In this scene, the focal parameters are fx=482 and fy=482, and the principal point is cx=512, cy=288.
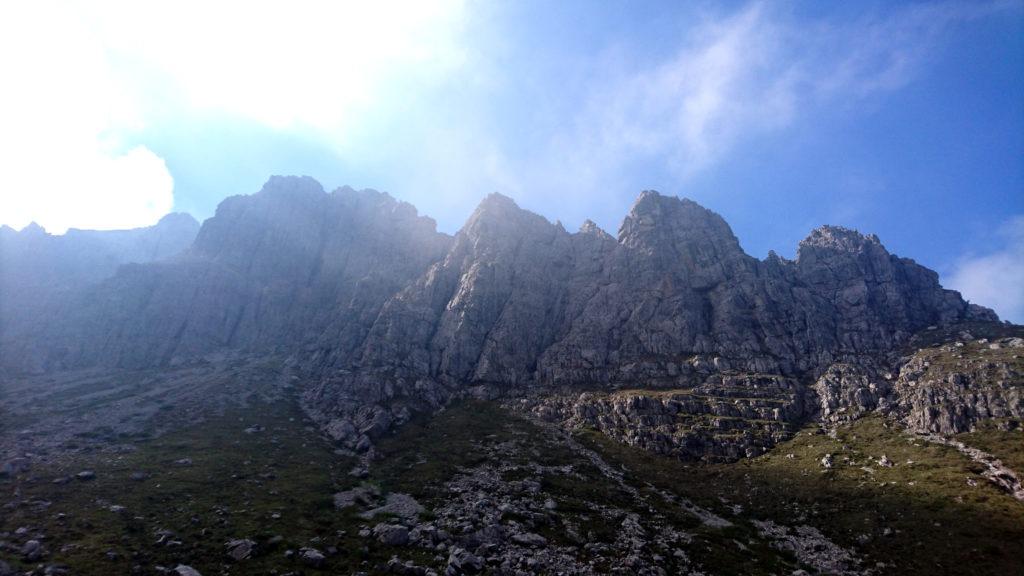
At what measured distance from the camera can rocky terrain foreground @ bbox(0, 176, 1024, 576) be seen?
226ft

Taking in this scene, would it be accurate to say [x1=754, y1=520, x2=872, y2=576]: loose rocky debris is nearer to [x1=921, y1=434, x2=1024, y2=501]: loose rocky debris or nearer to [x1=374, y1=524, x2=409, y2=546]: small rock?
[x1=921, y1=434, x2=1024, y2=501]: loose rocky debris

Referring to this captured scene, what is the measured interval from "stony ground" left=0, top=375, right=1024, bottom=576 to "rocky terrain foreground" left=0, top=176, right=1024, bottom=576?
1.75ft

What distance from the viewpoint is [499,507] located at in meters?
81.6

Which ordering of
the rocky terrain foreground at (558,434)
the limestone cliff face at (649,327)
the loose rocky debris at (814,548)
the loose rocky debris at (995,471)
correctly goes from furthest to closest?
the limestone cliff face at (649,327), the loose rocky debris at (995,471), the loose rocky debris at (814,548), the rocky terrain foreground at (558,434)

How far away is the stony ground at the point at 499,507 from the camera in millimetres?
61906

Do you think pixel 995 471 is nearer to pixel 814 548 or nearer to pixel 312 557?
pixel 814 548

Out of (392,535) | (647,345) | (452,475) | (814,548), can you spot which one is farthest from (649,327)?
(392,535)

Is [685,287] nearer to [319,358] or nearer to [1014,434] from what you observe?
[1014,434]

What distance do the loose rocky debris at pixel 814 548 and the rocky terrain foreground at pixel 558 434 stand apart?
0.42 metres

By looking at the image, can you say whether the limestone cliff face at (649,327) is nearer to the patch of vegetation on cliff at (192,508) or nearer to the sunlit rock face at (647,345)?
the sunlit rock face at (647,345)

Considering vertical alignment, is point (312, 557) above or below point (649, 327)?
below

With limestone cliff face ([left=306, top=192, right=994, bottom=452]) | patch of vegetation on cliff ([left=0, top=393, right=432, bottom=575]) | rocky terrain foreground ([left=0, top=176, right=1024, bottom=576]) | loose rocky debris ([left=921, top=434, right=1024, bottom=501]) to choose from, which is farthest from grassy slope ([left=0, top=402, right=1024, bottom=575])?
limestone cliff face ([left=306, top=192, right=994, bottom=452])

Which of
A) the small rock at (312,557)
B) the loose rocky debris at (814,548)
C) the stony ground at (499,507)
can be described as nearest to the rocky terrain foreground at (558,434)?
the small rock at (312,557)

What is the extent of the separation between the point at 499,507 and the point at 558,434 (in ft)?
171
